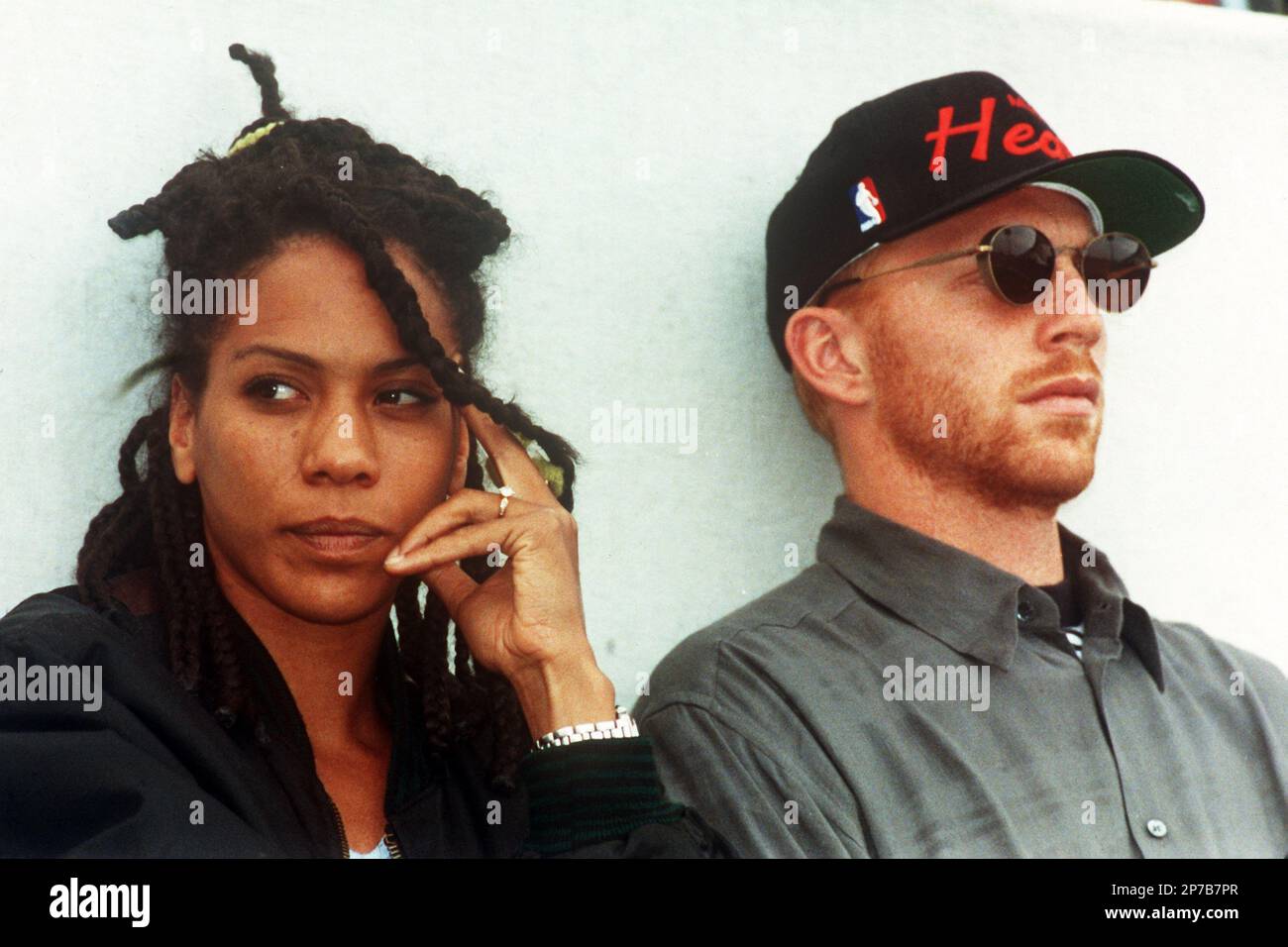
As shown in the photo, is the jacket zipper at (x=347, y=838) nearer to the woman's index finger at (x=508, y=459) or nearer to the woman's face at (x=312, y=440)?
the woman's face at (x=312, y=440)

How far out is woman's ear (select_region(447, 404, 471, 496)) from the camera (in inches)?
98.0

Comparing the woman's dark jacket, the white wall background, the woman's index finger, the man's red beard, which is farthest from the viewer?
the man's red beard

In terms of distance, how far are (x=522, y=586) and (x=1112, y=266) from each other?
3.78 ft

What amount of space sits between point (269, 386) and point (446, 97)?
0.74 m

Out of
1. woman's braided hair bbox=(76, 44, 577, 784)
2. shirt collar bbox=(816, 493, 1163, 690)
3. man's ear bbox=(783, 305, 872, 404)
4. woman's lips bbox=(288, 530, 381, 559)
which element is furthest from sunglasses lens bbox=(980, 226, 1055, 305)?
woman's lips bbox=(288, 530, 381, 559)

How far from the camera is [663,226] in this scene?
9.70 ft

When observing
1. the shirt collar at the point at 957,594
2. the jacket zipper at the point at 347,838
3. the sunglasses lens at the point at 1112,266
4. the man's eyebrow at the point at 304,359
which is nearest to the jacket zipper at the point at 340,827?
the jacket zipper at the point at 347,838

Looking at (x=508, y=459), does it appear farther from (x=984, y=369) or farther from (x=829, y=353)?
(x=984, y=369)

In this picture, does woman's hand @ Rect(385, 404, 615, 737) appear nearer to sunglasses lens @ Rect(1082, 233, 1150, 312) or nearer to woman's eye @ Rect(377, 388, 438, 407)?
woman's eye @ Rect(377, 388, 438, 407)

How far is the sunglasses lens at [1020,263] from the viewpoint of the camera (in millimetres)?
2709

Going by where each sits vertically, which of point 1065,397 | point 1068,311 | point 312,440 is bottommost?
point 312,440

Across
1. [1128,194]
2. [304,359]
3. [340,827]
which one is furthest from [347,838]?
[1128,194]

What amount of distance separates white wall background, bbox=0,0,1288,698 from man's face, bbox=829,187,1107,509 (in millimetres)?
271

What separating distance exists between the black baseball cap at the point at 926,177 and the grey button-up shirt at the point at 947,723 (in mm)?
461
